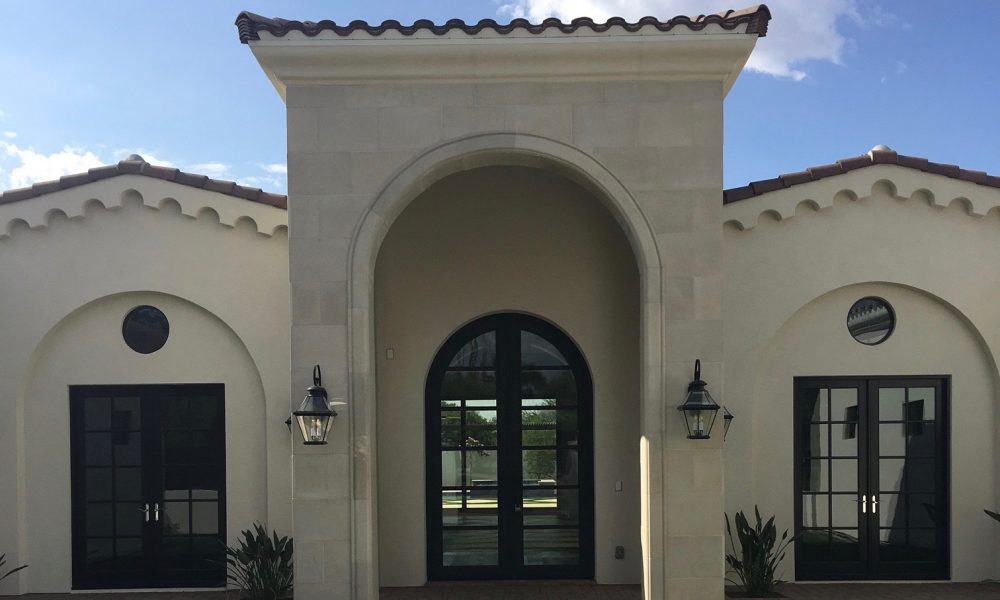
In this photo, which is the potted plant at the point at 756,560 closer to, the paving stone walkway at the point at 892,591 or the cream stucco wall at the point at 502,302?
the paving stone walkway at the point at 892,591

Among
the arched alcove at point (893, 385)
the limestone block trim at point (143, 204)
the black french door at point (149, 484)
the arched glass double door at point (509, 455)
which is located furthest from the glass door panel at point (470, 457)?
the arched alcove at point (893, 385)

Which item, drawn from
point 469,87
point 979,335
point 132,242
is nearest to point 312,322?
point 469,87

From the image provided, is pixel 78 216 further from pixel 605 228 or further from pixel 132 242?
pixel 605 228

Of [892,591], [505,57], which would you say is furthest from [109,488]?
[892,591]

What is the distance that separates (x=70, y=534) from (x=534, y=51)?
731cm

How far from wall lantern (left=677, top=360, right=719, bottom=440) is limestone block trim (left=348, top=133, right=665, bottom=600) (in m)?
0.27

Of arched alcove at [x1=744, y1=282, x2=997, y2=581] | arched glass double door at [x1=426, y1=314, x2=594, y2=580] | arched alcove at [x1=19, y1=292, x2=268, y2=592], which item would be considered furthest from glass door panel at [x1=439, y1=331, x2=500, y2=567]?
arched alcove at [x1=744, y1=282, x2=997, y2=581]

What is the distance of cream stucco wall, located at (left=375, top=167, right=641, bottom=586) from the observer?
26.3ft

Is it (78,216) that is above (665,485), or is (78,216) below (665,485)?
above

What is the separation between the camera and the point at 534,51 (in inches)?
241

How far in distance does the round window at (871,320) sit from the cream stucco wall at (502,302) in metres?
2.47

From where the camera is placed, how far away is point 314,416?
5961 millimetres

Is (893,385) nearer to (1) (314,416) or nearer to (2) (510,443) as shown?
(2) (510,443)

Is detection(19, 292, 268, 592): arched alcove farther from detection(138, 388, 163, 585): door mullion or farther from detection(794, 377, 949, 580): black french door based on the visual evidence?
detection(794, 377, 949, 580): black french door
